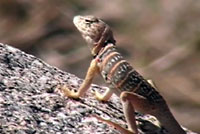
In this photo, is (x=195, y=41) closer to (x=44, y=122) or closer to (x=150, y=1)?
(x=150, y=1)

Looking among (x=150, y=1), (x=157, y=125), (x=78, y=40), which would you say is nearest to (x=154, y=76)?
(x=78, y=40)

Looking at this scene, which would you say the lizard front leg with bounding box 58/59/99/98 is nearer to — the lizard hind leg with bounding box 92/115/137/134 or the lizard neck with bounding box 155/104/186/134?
the lizard hind leg with bounding box 92/115/137/134

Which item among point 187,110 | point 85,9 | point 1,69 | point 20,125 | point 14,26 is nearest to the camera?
point 20,125

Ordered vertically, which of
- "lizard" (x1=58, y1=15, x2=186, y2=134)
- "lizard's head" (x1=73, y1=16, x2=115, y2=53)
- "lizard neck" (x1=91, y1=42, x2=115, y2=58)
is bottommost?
"lizard" (x1=58, y1=15, x2=186, y2=134)

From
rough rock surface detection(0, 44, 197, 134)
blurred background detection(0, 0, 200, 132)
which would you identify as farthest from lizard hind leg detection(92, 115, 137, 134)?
blurred background detection(0, 0, 200, 132)

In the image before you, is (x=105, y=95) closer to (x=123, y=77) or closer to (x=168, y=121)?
(x=123, y=77)

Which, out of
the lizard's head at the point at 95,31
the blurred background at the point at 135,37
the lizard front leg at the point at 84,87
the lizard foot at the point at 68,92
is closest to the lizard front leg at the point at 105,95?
the lizard front leg at the point at 84,87

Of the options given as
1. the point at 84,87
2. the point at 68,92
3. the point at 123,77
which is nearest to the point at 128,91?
the point at 123,77
